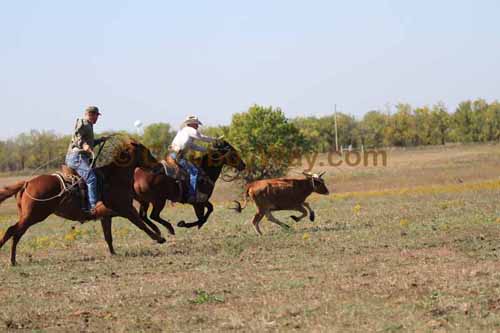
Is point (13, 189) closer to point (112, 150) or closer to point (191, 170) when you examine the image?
point (112, 150)

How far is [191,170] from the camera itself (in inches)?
765

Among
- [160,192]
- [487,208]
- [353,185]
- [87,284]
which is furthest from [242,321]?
[353,185]

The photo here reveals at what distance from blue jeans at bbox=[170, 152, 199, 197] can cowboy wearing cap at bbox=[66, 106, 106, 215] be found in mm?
3666

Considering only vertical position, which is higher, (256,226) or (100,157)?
(100,157)

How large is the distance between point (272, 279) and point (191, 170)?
7814 millimetres

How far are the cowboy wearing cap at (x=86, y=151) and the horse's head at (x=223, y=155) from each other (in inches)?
185

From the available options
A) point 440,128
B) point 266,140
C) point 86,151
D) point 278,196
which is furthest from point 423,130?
point 86,151

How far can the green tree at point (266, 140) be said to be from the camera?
50.0 m

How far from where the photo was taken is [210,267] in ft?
44.7

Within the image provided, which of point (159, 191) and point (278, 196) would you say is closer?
point (159, 191)

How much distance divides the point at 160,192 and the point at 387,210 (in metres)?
8.52

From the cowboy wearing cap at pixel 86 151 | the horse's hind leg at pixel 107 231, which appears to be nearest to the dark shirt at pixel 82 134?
the cowboy wearing cap at pixel 86 151

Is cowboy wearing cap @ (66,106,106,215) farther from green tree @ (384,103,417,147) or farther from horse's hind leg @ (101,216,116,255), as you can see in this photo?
green tree @ (384,103,417,147)

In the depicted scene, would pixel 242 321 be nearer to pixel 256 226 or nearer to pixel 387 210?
pixel 256 226
